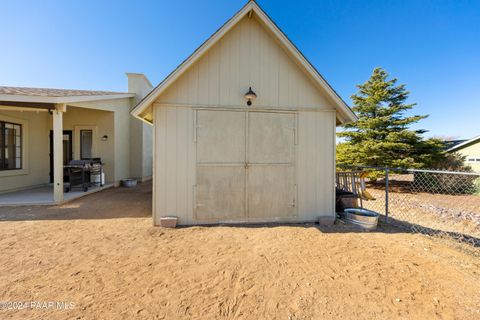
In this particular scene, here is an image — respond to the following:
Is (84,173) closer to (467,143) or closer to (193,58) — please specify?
(193,58)

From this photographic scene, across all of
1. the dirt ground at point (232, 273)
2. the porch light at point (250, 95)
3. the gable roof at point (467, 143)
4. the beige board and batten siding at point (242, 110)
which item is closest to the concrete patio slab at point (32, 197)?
the dirt ground at point (232, 273)

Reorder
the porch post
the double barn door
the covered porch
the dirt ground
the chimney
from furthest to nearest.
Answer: the chimney → the covered porch → the porch post → the double barn door → the dirt ground

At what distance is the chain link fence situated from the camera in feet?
16.8

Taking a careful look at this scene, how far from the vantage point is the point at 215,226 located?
442cm

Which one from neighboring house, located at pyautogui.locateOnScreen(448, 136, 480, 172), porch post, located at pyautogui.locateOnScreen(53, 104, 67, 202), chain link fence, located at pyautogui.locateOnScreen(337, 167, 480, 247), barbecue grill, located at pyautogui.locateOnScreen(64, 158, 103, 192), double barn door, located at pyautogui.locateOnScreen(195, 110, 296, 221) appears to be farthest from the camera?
neighboring house, located at pyautogui.locateOnScreen(448, 136, 480, 172)

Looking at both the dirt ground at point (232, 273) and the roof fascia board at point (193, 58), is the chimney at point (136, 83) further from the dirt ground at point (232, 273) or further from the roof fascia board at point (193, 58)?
the dirt ground at point (232, 273)

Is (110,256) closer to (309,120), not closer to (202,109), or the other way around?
(202,109)

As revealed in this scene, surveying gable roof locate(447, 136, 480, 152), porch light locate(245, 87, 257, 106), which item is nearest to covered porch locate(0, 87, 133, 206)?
porch light locate(245, 87, 257, 106)

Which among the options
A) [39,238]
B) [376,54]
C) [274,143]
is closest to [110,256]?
[39,238]

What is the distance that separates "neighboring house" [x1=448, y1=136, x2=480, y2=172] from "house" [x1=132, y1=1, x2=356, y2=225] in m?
15.0

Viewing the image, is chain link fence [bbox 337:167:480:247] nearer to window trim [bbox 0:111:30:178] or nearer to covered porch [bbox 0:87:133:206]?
covered porch [bbox 0:87:133:206]

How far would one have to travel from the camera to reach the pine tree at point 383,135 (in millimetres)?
11062

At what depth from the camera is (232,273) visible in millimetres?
2732

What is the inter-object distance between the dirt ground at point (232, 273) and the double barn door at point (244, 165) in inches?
18.7
